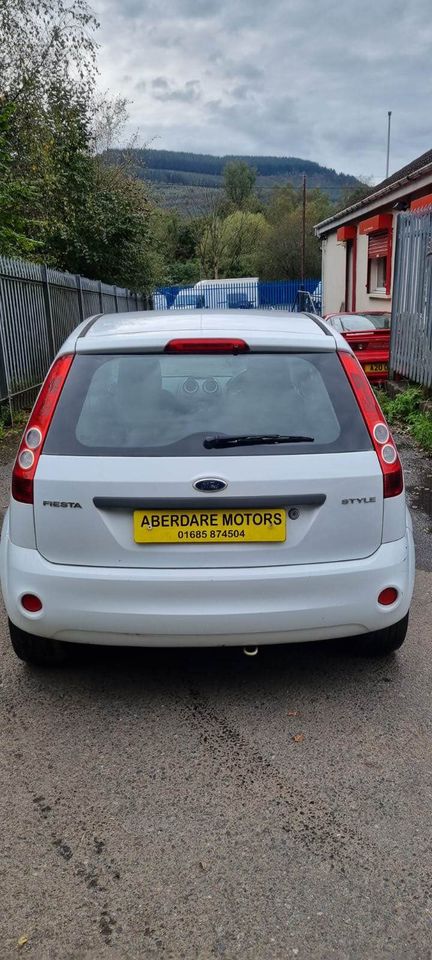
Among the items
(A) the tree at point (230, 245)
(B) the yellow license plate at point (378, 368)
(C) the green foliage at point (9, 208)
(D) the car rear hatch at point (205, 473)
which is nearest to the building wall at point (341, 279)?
(B) the yellow license plate at point (378, 368)

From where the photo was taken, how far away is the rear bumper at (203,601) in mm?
2793

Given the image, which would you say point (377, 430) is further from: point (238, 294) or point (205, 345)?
point (238, 294)

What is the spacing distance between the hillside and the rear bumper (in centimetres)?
3790

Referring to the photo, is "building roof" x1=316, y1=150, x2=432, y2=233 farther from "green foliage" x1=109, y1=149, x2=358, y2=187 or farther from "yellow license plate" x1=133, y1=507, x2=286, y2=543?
"green foliage" x1=109, y1=149, x2=358, y2=187

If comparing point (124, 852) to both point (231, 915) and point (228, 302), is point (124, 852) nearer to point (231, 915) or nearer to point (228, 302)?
point (231, 915)

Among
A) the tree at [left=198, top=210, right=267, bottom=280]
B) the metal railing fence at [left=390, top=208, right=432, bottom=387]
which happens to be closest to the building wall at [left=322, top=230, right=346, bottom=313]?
the metal railing fence at [left=390, top=208, right=432, bottom=387]

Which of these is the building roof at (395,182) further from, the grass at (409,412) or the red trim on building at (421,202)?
the grass at (409,412)

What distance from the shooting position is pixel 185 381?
303cm

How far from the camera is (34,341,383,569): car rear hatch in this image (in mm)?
2777

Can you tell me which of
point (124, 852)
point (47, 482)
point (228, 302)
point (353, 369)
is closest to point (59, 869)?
point (124, 852)

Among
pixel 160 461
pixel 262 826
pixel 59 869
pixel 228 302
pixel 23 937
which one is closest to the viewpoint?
pixel 23 937

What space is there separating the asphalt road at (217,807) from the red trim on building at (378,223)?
57.6 feet

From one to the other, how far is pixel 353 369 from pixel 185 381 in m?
0.71

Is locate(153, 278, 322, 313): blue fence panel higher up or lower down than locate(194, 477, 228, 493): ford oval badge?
lower down
